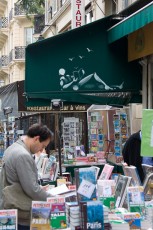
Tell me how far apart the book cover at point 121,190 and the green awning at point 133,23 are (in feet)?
9.17

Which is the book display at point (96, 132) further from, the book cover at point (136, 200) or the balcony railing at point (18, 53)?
the balcony railing at point (18, 53)

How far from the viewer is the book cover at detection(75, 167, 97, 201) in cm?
489

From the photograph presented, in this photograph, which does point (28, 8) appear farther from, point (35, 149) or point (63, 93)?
point (35, 149)

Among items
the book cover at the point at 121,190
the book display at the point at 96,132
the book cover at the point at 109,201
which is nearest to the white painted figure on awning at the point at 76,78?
the book display at the point at 96,132

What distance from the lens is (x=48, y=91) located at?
10492 mm

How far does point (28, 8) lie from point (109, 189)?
1545cm

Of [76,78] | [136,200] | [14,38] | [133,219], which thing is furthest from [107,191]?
[14,38]

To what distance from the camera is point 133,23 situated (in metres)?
8.10

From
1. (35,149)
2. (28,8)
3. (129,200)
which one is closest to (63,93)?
(35,149)

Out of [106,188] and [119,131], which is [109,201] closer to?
[106,188]

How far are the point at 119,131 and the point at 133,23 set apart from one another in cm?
529

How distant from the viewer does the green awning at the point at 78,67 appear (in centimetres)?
1030

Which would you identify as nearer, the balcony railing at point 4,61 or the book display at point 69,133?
the book display at point 69,133

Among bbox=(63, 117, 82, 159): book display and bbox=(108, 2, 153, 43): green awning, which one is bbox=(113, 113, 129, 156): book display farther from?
bbox=(108, 2, 153, 43): green awning
